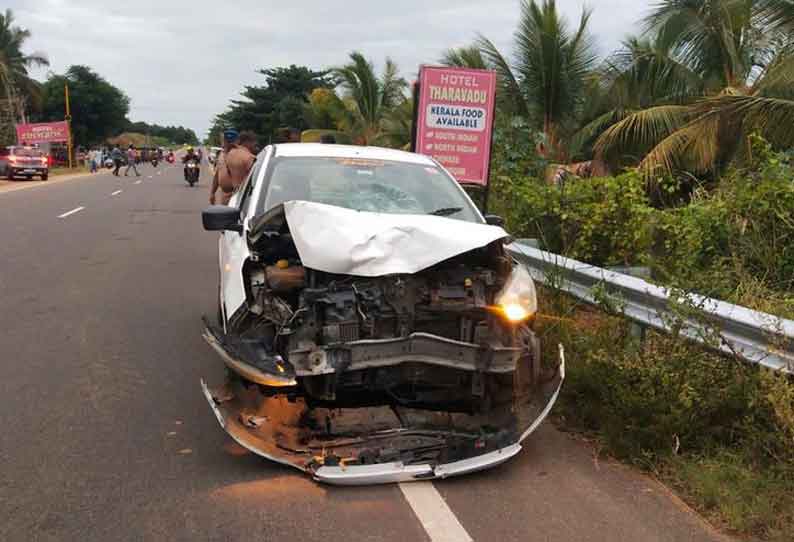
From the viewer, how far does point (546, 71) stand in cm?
1728

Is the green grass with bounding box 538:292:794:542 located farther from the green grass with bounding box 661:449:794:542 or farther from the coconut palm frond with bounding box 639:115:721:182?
the coconut palm frond with bounding box 639:115:721:182

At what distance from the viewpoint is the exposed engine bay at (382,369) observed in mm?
4133

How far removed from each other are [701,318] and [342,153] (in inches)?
121

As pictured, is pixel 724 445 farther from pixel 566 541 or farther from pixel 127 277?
pixel 127 277

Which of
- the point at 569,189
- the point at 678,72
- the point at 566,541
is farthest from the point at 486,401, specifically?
the point at 678,72

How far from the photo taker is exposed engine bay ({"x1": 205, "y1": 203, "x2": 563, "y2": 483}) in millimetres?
4133

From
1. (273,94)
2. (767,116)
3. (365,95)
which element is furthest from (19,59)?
(767,116)

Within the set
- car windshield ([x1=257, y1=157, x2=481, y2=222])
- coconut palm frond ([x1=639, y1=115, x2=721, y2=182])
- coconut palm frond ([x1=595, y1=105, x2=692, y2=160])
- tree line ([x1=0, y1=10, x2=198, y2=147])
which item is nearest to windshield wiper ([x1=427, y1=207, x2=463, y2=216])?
car windshield ([x1=257, y1=157, x2=481, y2=222])

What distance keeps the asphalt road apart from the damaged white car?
0.62 feet

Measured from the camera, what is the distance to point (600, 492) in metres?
4.15

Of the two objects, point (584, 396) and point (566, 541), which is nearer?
point (566, 541)

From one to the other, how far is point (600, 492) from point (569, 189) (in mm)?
4445

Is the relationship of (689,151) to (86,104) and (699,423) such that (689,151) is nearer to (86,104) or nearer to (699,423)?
(699,423)

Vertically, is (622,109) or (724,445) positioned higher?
(622,109)
